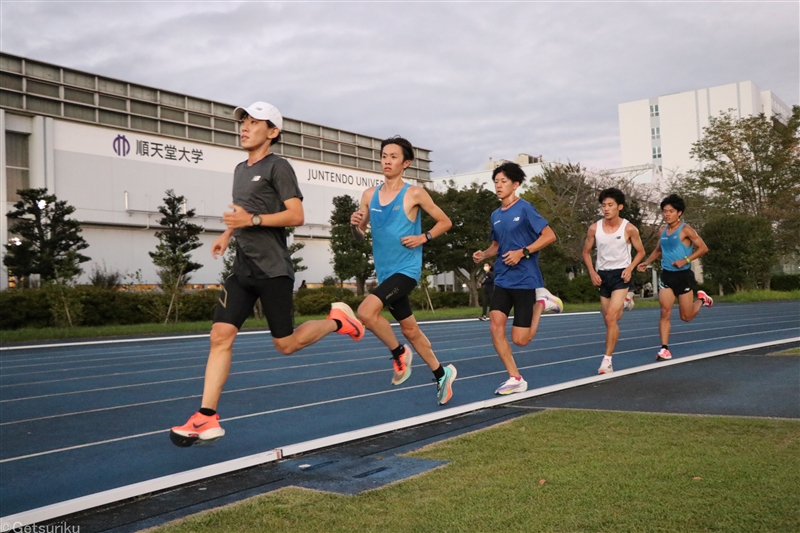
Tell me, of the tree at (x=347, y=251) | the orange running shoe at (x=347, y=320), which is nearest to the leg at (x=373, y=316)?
the orange running shoe at (x=347, y=320)

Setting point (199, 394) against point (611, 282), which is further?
point (611, 282)

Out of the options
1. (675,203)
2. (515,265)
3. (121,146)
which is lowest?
(515,265)

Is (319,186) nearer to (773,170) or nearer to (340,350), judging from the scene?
(773,170)

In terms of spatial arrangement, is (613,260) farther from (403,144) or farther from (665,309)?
(403,144)

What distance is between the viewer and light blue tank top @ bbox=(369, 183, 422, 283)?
20.7 ft

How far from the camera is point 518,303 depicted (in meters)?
7.78

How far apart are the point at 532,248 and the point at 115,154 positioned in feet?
127

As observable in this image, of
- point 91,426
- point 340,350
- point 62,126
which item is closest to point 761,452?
point 91,426

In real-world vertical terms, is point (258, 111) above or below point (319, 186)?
below

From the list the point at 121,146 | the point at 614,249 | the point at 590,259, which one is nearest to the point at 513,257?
the point at 590,259

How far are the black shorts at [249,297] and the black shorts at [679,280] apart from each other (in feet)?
26.0

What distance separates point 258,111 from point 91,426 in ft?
13.1

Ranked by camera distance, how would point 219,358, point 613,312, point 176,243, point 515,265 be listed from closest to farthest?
point 219,358, point 515,265, point 613,312, point 176,243

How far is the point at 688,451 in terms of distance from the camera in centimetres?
504
